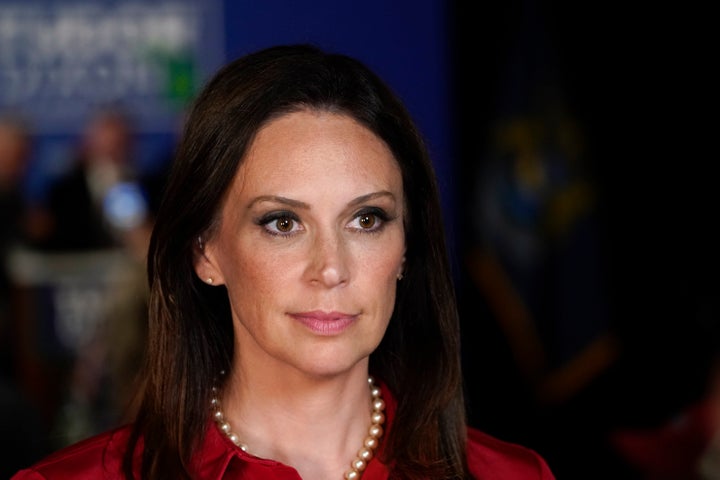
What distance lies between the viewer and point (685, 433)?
372 centimetres

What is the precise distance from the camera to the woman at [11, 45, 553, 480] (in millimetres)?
1884

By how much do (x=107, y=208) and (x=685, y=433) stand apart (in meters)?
3.85

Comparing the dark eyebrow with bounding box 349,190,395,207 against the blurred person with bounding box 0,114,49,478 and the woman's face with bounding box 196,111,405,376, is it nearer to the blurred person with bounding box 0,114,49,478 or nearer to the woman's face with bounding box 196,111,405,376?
the woman's face with bounding box 196,111,405,376

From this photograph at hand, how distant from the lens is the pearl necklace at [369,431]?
1990mm

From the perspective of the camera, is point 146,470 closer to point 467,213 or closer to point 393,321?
point 393,321

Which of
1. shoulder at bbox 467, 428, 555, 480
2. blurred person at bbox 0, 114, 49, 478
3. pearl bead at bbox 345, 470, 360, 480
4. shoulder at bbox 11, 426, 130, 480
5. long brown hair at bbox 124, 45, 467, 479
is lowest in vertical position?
blurred person at bbox 0, 114, 49, 478

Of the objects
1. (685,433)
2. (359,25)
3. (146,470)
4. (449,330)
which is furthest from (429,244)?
(359,25)

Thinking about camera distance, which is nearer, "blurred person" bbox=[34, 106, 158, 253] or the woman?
the woman

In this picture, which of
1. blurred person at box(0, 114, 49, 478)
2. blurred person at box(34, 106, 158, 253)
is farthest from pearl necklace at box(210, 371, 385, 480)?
blurred person at box(34, 106, 158, 253)

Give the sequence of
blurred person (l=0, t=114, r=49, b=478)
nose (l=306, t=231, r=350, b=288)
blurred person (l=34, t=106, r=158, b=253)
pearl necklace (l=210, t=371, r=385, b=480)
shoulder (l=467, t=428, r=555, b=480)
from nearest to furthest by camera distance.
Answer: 1. nose (l=306, t=231, r=350, b=288)
2. pearl necklace (l=210, t=371, r=385, b=480)
3. shoulder (l=467, t=428, r=555, b=480)
4. blurred person (l=0, t=114, r=49, b=478)
5. blurred person (l=34, t=106, r=158, b=253)

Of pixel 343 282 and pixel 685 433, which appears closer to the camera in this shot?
pixel 343 282

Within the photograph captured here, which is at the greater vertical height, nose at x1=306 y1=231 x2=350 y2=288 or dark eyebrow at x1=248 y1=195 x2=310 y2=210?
dark eyebrow at x1=248 y1=195 x2=310 y2=210

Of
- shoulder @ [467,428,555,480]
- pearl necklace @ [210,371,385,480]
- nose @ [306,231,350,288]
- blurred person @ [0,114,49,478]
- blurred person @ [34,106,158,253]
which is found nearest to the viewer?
nose @ [306,231,350,288]

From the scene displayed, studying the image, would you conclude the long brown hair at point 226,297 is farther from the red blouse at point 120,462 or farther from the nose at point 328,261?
the nose at point 328,261
